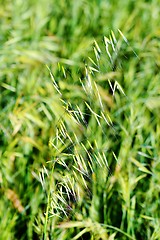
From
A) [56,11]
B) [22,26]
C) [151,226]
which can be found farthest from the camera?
[56,11]

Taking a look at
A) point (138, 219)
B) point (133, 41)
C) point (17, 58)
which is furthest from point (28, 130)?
point (133, 41)

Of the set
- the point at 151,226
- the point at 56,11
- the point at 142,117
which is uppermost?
the point at 56,11

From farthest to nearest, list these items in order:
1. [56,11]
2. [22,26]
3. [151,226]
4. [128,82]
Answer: [56,11], [22,26], [128,82], [151,226]

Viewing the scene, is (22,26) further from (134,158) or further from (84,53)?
(134,158)

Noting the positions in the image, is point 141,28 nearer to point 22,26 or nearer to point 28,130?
point 22,26

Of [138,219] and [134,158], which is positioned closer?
[138,219]

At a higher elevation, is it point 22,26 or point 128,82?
point 22,26

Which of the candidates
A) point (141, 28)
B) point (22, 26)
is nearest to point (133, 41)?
point (141, 28)
